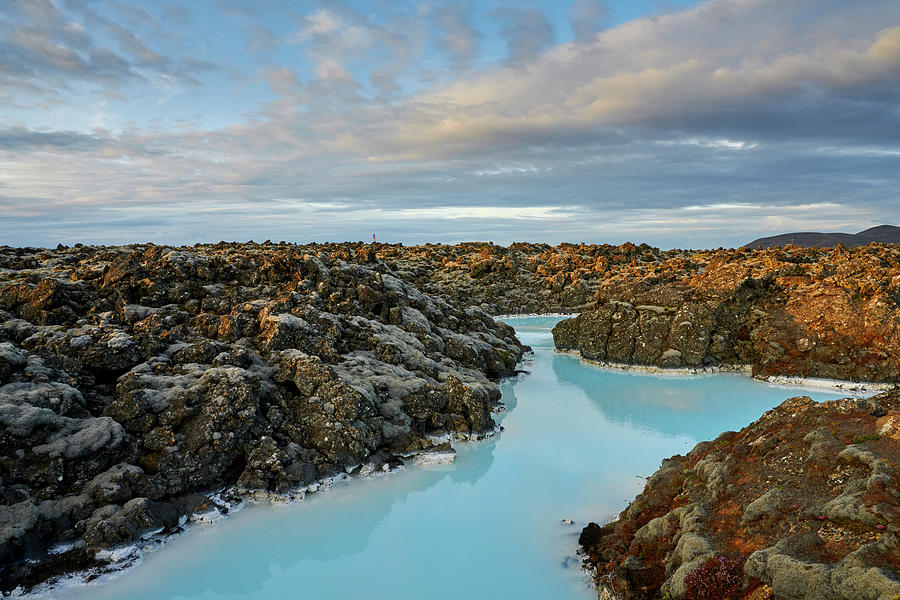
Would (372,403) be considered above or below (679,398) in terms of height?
above

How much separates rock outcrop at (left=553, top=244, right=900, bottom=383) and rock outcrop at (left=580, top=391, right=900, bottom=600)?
22.7m

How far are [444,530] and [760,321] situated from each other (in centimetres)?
3379

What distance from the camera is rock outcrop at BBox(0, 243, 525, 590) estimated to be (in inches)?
701

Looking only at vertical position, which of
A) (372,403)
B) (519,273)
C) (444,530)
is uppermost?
(519,273)

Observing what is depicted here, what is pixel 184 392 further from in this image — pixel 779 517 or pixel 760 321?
pixel 760 321

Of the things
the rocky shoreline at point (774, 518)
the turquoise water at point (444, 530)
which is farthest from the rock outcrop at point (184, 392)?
the rocky shoreline at point (774, 518)

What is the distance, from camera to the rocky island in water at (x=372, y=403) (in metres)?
12.6

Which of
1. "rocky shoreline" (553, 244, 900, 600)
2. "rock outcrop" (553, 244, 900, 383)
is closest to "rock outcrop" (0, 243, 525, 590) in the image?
"rocky shoreline" (553, 244, 900, 600)

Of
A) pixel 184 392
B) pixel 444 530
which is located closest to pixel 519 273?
pixel 184 392

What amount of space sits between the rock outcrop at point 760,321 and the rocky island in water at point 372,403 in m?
0.18

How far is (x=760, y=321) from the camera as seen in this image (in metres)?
40.8

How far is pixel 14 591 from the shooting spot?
1457 cm

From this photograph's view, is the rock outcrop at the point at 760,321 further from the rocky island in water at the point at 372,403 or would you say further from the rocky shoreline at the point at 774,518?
the rocky shoreline at the point at 774,518

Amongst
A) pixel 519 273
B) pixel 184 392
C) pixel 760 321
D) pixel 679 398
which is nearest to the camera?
pixel 184 392
